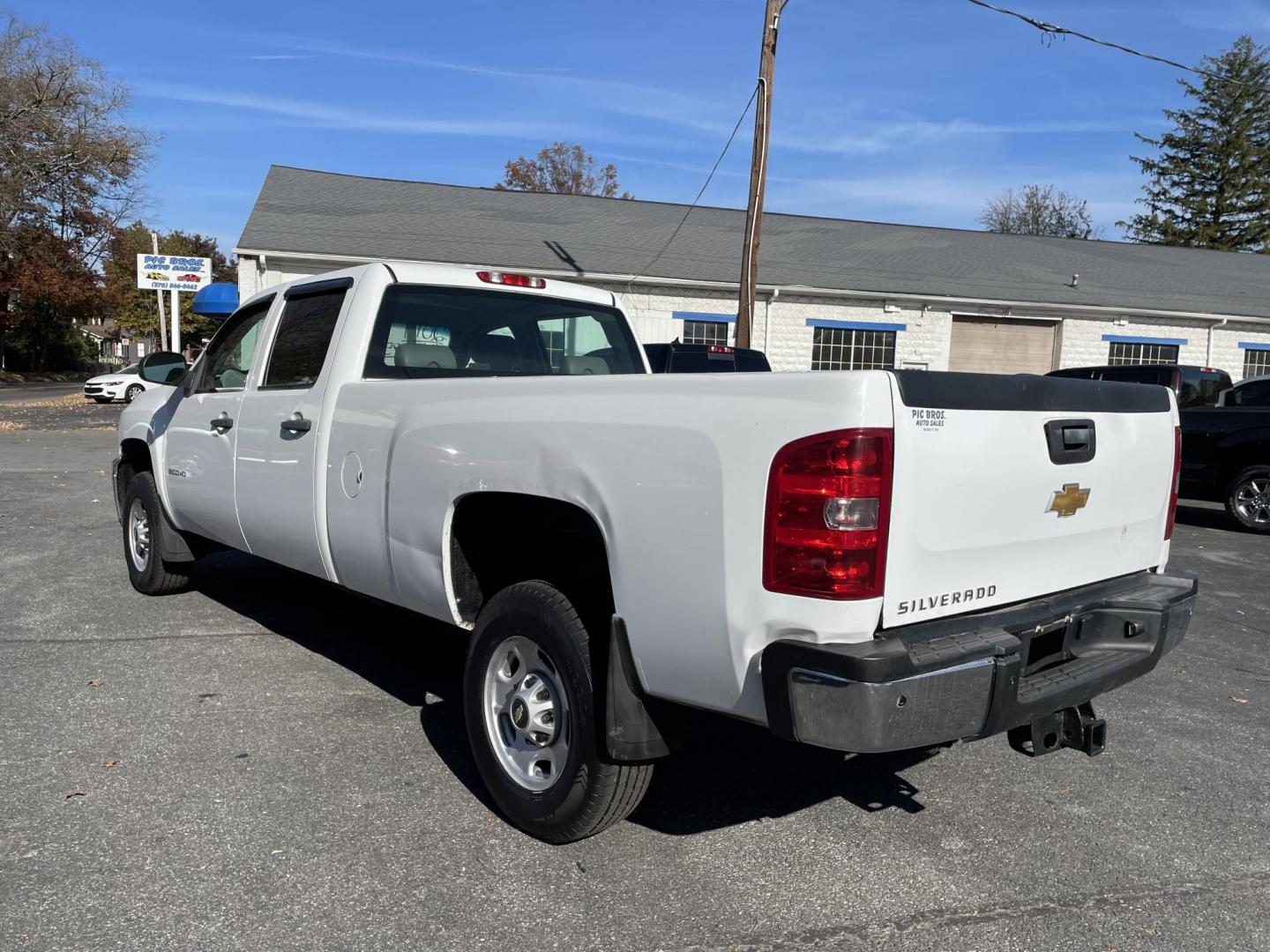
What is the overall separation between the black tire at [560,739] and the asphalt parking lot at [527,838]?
14cm

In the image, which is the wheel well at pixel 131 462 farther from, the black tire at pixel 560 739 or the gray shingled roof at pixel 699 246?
the gray shingled roof at pixel 699 246

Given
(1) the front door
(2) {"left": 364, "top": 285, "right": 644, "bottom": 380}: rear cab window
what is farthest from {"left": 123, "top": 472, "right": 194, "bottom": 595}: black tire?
(2) {"left": 364, "top": 285, "right": 644, "bottom": 380}: rear cab window

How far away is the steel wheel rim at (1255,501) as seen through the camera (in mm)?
10367

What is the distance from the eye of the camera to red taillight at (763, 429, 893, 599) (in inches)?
95.3

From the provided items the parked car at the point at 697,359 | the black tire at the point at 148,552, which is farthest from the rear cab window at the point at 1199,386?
the black tire at the point at 148,552

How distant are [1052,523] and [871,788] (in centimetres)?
138

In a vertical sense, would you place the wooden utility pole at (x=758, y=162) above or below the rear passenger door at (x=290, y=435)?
above

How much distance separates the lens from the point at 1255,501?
10445 millimetres

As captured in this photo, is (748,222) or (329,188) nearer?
(748,222)

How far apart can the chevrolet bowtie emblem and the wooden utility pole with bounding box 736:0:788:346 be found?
10914 millimetres

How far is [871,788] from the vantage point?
379cm

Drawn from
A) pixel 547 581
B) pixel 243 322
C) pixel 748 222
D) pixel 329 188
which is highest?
pixel 329 188

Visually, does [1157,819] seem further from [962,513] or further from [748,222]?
[748,222]

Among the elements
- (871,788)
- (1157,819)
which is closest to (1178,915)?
(1157,819)
